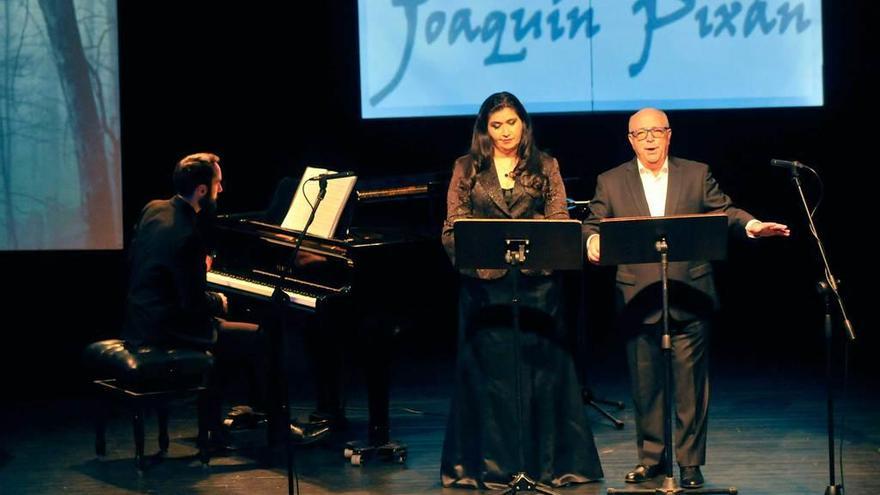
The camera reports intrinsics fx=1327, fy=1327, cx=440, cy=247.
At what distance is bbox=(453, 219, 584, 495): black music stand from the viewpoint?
16.4 feet

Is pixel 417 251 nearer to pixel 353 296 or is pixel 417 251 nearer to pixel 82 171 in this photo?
pixel 353 296

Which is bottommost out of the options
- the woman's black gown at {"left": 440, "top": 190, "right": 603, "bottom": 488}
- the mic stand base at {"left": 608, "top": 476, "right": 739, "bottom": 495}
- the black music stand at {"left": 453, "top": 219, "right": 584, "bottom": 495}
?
the mic stand base at {"left": 608, "top": 476, "right": 739, "bottom": 495}

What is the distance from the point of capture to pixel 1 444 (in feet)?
21.8

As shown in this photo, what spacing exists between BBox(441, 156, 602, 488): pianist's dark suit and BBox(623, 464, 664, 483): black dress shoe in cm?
15

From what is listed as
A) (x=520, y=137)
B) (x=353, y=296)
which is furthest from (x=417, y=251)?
(x=520, y=137)

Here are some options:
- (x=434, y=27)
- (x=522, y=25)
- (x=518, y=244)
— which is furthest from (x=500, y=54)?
(x=518, y=244)

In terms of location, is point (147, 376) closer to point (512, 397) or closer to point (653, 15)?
point (512, 397)

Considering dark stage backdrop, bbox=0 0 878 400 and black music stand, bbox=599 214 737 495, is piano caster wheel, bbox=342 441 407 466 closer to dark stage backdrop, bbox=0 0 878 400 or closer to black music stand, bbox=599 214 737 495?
black music stand, bbox=599 214 737 495

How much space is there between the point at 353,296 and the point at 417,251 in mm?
352

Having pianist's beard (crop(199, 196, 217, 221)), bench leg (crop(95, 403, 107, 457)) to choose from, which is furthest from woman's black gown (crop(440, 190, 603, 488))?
bench leg (crop(95, 403, 107, 457))

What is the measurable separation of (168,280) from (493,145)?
5.52 ft

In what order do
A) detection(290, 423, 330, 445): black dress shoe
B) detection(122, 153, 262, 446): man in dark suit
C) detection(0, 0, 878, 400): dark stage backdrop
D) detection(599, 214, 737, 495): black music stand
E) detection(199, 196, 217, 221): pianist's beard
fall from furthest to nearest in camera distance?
detection(0, 0, 878, 400): dark stage backdrop < detection(290, 423, 330, 445): black dress shoe < detection(199, 196, 217, 221): pianist's beard < detection(122, 153, 262, 446): man in dark suit < detection(599, 214, 737, 495): black music stand

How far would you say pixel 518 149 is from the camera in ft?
17.7

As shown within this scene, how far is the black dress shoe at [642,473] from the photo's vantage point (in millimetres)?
5508
